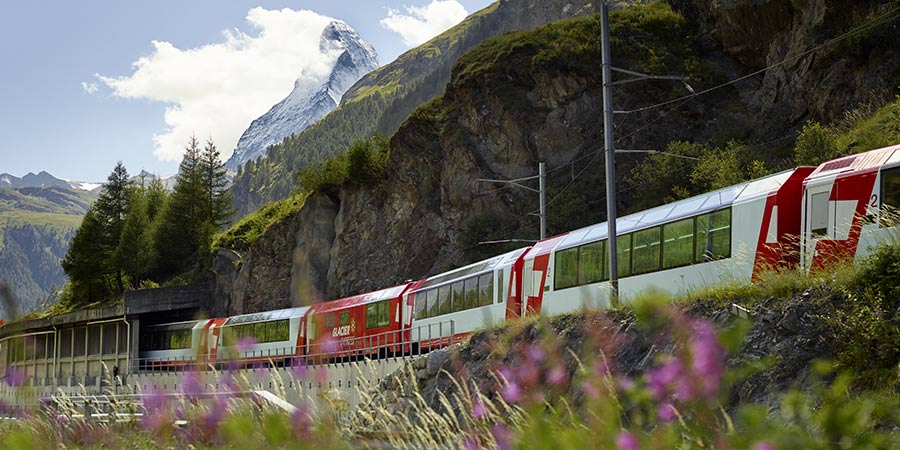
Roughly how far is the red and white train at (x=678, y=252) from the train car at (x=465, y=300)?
43 mm

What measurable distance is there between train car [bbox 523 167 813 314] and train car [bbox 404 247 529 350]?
0.91 metres

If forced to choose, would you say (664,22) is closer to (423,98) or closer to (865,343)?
(865,343)

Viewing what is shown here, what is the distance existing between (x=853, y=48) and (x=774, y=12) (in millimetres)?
8018

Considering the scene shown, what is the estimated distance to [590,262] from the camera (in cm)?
2416

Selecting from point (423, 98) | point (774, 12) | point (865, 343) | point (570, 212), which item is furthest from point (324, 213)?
point (423, 98)

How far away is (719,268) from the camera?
1988 centimetres

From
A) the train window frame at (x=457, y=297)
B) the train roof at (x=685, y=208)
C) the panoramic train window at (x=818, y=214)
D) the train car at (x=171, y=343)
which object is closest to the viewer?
the panoramic train window at (x=818, y=214)

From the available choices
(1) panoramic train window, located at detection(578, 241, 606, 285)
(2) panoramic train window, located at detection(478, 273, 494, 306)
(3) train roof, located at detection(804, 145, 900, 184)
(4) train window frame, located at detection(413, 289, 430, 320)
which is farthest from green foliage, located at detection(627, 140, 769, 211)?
(3) train roof, located at detection(804, 145, 900, 184)

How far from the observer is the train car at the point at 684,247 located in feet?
61.0

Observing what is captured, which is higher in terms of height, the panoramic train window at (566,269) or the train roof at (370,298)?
the panoramic train window at (566,269)

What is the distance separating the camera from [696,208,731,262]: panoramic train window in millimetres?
19812

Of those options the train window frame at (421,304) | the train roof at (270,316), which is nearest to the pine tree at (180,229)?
the train roof at (270,316)

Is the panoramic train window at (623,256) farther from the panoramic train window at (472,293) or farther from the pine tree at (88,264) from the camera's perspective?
the pine tree at (88,264)

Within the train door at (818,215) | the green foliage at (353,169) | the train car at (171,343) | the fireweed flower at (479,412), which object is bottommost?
the train car at (171,343)
